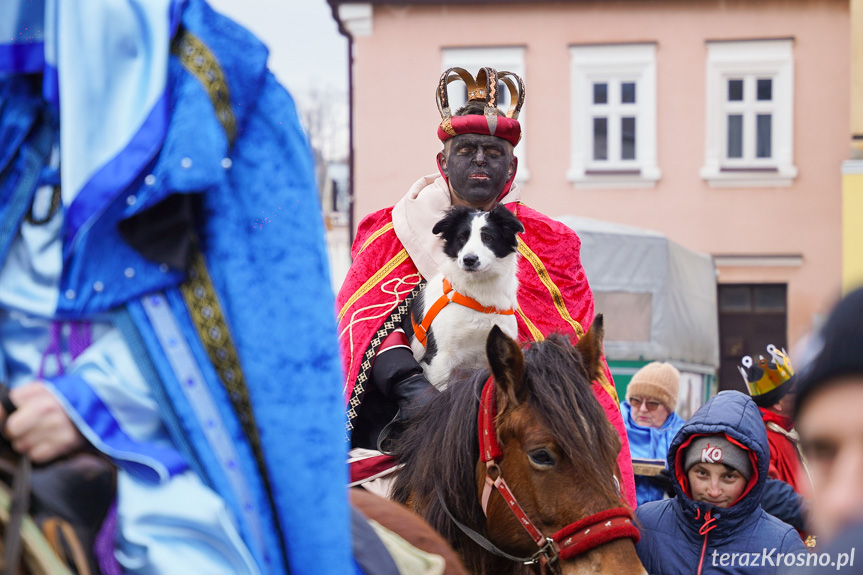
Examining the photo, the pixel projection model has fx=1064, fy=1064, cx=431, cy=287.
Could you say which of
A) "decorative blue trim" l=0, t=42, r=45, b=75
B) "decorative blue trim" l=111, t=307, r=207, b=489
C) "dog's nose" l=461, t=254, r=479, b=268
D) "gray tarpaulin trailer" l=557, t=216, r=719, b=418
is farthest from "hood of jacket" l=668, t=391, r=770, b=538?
"gray tarpaulin trailer" l=557, t=216, r=719, b=418

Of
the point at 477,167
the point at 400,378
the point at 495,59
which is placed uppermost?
the point at 495,59

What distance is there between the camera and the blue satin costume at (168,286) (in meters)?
1.60

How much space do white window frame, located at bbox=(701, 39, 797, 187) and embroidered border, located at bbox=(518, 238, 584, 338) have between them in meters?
15.9

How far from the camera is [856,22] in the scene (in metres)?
15.1

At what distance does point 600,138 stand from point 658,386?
1349 centimetres

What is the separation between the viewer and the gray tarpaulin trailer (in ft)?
41.6

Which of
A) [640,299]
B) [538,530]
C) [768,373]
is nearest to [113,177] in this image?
[538,530]

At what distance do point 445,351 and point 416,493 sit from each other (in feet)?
3.31

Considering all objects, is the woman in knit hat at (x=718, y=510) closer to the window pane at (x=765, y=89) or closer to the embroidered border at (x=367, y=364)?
the embroidered border at (x=367, y=364)

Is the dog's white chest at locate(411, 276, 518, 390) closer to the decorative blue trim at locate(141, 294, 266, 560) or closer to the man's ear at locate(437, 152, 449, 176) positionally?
the man's ear at locate(437, 152, 449, 176)

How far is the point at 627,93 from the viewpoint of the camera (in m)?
19.9

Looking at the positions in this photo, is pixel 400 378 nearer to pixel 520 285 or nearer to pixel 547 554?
pixel 520 285

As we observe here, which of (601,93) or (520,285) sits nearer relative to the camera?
(520,285)

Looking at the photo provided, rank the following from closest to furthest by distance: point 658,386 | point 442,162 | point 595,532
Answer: point 595,532 < point 442,162 < point 658,386
